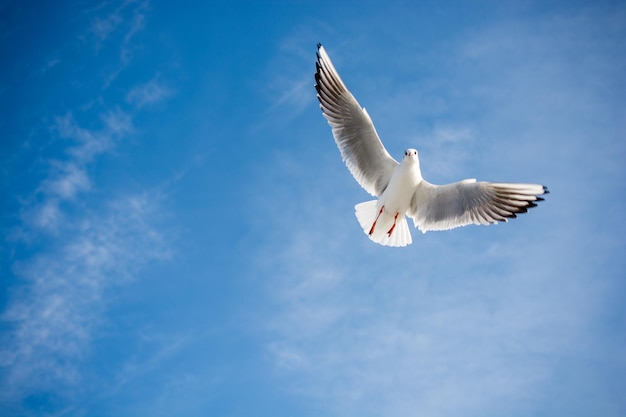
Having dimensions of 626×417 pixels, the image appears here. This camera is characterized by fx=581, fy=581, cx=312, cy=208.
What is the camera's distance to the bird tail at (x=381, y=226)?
9.67 m

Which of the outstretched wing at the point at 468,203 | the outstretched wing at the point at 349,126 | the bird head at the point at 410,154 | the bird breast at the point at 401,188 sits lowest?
the outstretched wing at the point at 468,203

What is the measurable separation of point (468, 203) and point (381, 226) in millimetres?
1458

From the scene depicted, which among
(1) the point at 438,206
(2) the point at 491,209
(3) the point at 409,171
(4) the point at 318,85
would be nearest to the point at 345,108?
(4) the point at 318,85

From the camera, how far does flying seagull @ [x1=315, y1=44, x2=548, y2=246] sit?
902cm

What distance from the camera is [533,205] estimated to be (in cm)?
887

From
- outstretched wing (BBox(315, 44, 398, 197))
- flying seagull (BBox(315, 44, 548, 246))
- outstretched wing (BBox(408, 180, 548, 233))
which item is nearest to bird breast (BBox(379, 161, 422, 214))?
flying seagull (BBox(315, 44, 548, 246))

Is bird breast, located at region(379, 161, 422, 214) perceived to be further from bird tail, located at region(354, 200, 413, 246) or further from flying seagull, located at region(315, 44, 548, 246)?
bird tail, located at region(354, 200, 413, 246)

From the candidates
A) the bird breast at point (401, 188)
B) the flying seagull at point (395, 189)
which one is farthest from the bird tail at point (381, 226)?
the bird breast at point (401, 188)

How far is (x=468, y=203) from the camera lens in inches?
364

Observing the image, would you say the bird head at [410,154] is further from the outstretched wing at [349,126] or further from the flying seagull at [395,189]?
Result: the outstretched wing at [349,126]

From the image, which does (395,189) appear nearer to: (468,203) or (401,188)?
(401,188)

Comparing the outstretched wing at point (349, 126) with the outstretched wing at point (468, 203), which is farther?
the outstretched wing at point (349, 126)

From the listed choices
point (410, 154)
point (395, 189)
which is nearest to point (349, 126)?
point (410, 154)

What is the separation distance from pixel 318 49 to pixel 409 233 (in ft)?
11.3
